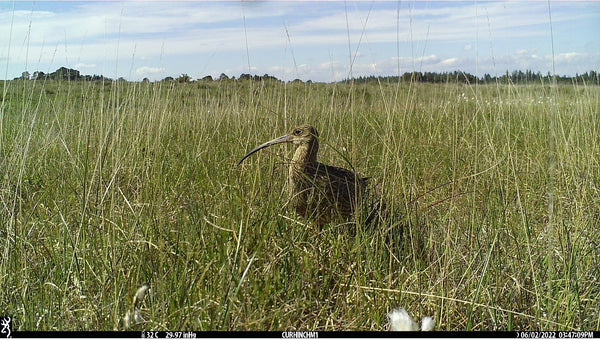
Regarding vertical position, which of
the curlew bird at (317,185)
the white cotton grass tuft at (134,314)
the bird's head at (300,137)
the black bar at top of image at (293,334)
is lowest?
the black bar at top of image at (293,334)

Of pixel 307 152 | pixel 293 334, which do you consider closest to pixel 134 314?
pixel 293 334

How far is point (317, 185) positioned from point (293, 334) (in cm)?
121

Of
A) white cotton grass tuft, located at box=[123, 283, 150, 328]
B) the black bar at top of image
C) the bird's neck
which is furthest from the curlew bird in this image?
white cotton grass tuft, located at box=[123, 283, 150, 328]

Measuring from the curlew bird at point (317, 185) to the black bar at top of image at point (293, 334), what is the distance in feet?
3.16

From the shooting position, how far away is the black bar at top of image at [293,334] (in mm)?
1782

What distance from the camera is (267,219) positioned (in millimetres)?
2355

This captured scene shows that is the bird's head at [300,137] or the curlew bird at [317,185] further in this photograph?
the bird's head at [300,137]

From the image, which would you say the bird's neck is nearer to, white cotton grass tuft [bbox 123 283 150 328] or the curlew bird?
the curlew bird

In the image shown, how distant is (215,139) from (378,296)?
3.06 meters

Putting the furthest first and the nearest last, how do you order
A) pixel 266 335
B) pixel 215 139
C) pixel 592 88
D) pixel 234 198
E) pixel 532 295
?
pixel 592 88 → pixel 215 139 → pixel 234 198 → pixel 532 295 → pixel 266 335

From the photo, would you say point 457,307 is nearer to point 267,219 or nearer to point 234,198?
point 267,219

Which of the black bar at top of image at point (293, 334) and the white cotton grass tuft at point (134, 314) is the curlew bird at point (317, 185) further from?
the white cotton grass tuft at point (134, 314)

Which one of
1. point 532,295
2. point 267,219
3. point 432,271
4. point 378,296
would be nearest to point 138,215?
point 267,219

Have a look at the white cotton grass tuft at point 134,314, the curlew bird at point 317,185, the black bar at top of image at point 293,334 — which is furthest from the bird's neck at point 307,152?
the white cotton grass tuft at point 134,314
